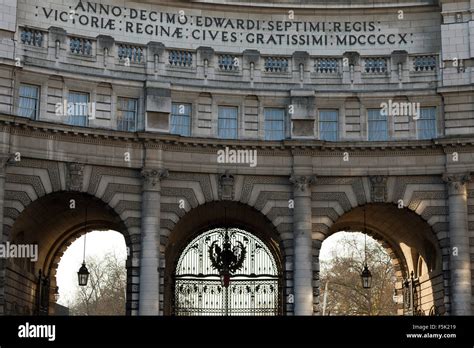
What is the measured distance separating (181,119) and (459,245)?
14071mm

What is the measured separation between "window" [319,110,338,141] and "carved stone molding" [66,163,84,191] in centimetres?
1151

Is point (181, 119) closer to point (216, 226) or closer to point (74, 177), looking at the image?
point (74, 177)

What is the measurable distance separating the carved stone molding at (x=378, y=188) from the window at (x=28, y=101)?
1583cm

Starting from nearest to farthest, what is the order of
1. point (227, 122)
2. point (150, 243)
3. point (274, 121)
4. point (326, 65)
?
1. point (150, 243)
2. point (227, 122)
3. point (274, 121)
4. point (326, 65)

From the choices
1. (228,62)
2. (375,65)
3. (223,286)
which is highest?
(375,65)

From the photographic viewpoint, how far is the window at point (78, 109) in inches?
1711

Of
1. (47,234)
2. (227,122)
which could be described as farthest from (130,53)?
(47,234)

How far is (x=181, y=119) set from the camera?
4509 cm

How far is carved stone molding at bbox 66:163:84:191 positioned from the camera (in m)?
42.6
